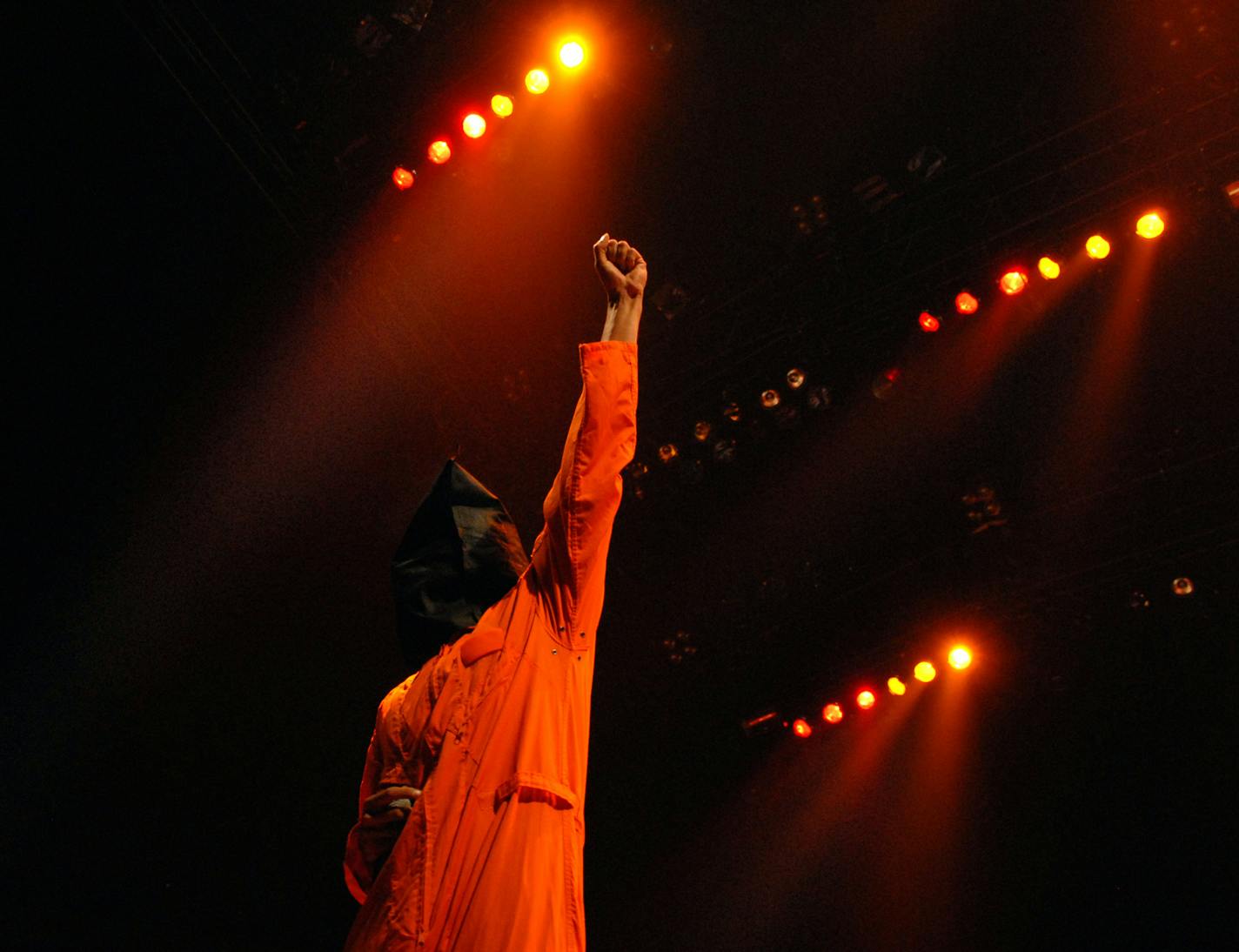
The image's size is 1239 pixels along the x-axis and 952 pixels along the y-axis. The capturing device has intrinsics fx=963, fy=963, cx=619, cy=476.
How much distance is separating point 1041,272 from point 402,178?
3288 millimetres

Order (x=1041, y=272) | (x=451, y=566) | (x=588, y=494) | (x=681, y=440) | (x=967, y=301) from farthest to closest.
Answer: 1. (x=681, y=440)
2. (x=967, y=301)
3. (x=1041, y=272)
4. (x=451, y=566)
5. (x=588, y=494)

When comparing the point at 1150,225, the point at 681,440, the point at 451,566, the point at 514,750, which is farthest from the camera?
the point at 681,440

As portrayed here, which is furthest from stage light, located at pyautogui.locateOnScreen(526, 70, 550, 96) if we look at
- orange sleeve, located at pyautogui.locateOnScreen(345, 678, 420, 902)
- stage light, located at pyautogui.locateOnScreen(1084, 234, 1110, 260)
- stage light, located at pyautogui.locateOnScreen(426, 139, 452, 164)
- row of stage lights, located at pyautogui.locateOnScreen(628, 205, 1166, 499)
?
orange sleeve, located at pyautogui.locateOnScreen(345, 678, 420, 902)

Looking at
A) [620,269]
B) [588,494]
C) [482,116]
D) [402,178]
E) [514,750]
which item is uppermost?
[482,116]

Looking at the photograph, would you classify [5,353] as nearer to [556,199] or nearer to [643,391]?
[556,199]

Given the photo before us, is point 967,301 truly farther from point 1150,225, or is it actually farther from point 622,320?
point 622,320

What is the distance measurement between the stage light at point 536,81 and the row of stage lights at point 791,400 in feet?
6.76

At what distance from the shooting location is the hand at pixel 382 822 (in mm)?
1690

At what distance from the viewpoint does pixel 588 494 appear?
1841mm

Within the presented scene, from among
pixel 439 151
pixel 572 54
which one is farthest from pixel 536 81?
pixel 439 151

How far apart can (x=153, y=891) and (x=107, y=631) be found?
3.18 feet

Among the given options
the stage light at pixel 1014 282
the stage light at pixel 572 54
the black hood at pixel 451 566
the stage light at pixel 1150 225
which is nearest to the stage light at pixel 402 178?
the stage light at pixel 572 54

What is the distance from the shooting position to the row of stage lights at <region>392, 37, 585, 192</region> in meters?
4.55

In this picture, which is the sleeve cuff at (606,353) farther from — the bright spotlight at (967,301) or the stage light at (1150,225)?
the stage light at (1150,225)
